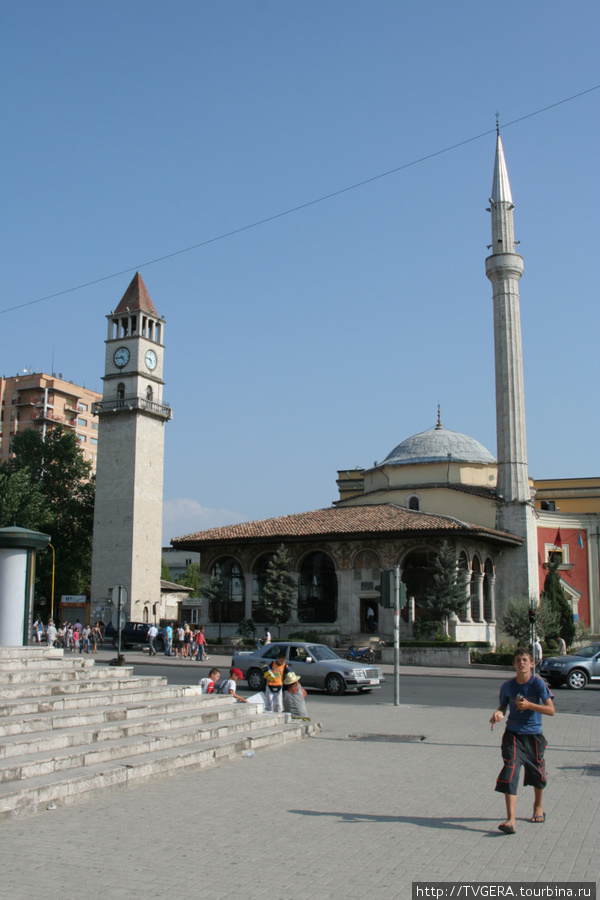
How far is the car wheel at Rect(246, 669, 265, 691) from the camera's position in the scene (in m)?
19.4

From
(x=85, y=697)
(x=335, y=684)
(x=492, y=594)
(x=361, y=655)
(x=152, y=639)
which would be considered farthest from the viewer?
(x=492, y=594)

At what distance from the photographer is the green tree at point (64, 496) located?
58.9m

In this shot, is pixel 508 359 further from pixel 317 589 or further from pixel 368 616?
pixel 317 589

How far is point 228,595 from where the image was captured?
4047 centimetres

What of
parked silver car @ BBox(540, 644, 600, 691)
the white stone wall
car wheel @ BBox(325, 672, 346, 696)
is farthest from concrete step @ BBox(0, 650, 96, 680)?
the white stone wall

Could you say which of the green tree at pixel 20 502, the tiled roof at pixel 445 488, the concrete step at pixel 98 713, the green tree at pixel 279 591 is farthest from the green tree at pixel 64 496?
the concrete step at pixel 98 713

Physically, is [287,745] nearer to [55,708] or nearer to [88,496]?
[55,708]

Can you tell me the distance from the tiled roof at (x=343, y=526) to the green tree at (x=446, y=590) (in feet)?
3.97

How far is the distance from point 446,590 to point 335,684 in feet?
49.5

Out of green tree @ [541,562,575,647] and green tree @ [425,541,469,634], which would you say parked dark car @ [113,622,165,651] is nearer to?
green tree @ [425,541,469,634]

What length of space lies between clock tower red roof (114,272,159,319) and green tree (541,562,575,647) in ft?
110

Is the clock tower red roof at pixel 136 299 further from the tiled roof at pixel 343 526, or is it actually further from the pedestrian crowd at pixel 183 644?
the pedestrian crowd at pixel 183 644

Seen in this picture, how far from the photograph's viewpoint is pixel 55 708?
31.9 ft

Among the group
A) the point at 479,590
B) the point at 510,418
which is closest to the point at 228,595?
the point at 479,590
